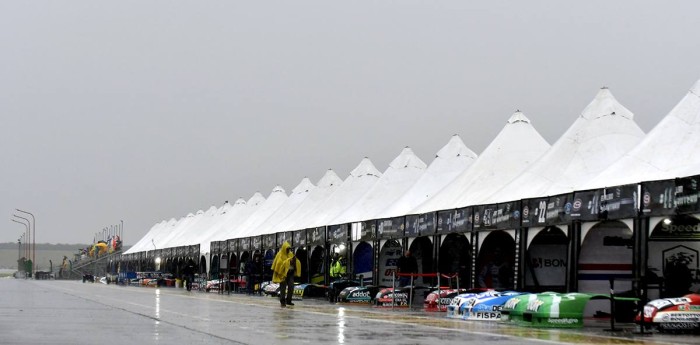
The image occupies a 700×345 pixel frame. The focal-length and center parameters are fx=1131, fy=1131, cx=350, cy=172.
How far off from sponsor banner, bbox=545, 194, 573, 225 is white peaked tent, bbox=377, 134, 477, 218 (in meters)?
12.7

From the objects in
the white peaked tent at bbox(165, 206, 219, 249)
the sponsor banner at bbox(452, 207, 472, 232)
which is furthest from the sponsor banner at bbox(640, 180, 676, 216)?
the white peaked tent at bbox(165, 206, 219, 249)

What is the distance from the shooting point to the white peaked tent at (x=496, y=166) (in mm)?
34094

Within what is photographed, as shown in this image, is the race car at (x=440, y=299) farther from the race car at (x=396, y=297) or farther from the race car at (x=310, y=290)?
the race car at (x=310, y=290)

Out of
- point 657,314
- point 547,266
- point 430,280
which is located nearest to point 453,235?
point 430,280

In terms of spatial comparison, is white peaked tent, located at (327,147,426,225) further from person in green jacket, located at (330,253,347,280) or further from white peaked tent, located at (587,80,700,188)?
white peaked tent, located at (587,80,700,188)

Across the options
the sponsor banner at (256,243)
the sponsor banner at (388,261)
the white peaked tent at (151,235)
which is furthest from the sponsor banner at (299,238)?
the white peaked tent at (151,235)

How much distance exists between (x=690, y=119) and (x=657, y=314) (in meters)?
7.41

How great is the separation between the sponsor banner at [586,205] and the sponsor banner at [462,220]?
560 centimetres

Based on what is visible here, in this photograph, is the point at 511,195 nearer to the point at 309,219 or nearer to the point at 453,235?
the point at 453,235

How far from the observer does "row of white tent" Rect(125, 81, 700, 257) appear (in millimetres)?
25516

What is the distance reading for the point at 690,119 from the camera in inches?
1003

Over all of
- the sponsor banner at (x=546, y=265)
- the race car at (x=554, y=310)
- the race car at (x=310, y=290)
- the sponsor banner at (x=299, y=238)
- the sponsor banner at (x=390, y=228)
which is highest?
the sponsor banner at (x=390, y=228)

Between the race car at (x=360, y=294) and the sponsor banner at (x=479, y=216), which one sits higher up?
the sponsor banner at (x=479, y=216)

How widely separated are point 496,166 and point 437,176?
19.8 ft
